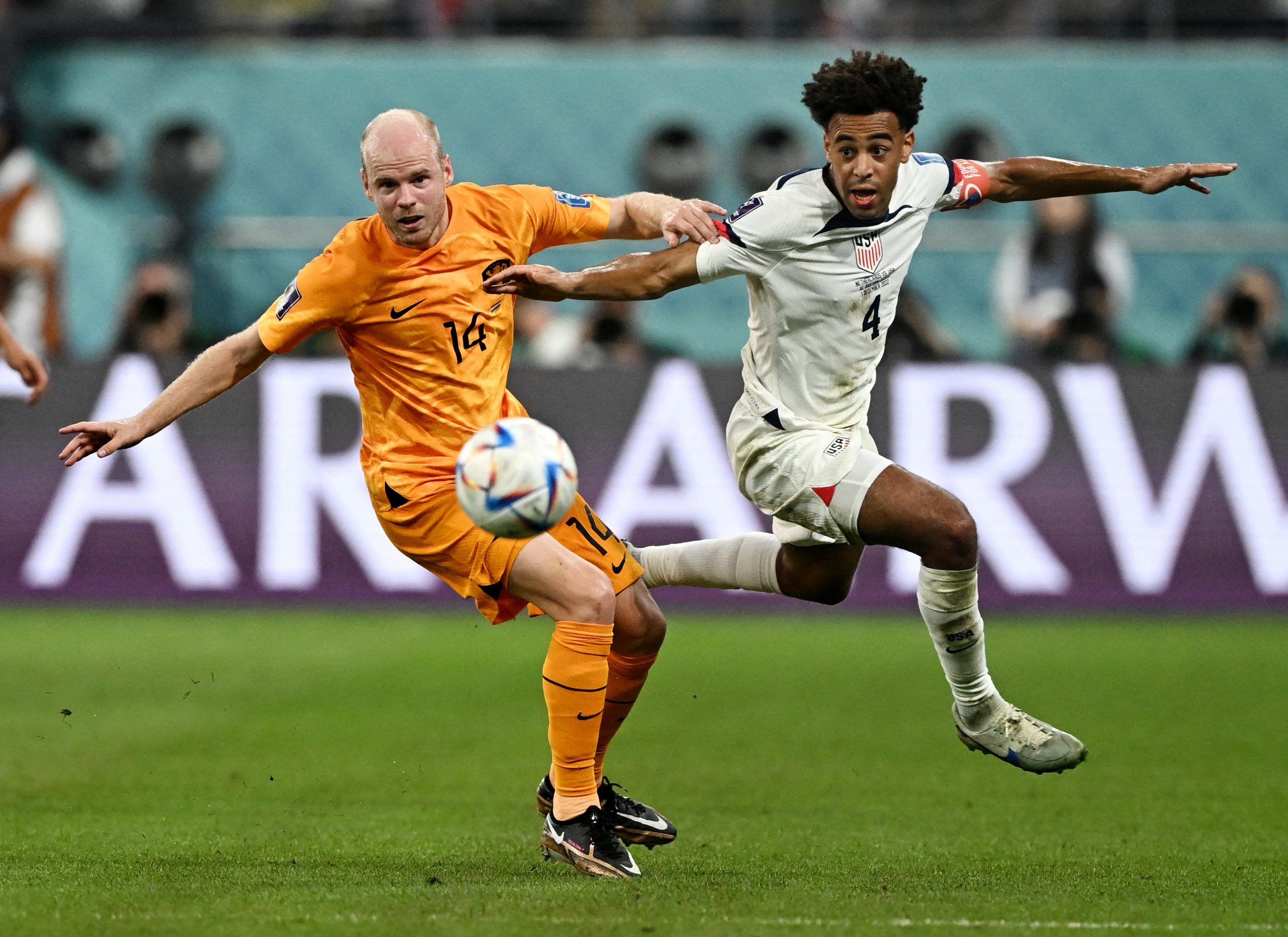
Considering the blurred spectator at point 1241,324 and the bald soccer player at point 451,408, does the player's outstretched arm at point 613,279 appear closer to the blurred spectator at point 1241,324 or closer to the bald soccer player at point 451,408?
the bald soccer player at point 451,408

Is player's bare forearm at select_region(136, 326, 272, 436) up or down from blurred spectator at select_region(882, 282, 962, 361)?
up

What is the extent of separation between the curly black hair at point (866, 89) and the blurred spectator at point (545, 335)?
25.5 feet

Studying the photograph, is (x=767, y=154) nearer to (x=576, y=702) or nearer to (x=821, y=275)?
(x=821, y=275)

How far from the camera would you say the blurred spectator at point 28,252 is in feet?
46.2

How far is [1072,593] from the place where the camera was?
478 inches

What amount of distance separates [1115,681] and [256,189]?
916 cm

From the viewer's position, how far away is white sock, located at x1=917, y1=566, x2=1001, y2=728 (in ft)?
21.0

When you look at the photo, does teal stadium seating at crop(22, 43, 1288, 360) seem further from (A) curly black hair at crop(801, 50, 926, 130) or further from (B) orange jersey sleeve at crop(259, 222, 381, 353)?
(B) orange jersey sleeve at crop(259, 222, 381, 353)

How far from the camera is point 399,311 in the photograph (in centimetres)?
619

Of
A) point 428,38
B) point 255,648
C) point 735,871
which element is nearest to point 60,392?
point 255,648

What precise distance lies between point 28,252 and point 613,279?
9.38 m

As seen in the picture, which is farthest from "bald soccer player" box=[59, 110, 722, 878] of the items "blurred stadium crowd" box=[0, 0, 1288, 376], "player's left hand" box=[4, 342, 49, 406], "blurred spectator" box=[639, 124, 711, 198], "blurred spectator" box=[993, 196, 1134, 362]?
"blurred spectator" box=[639, 124, 711, 198]

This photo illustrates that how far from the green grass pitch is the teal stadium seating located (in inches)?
195

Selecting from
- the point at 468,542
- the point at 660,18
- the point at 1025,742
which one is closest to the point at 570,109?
the point at 660,18
